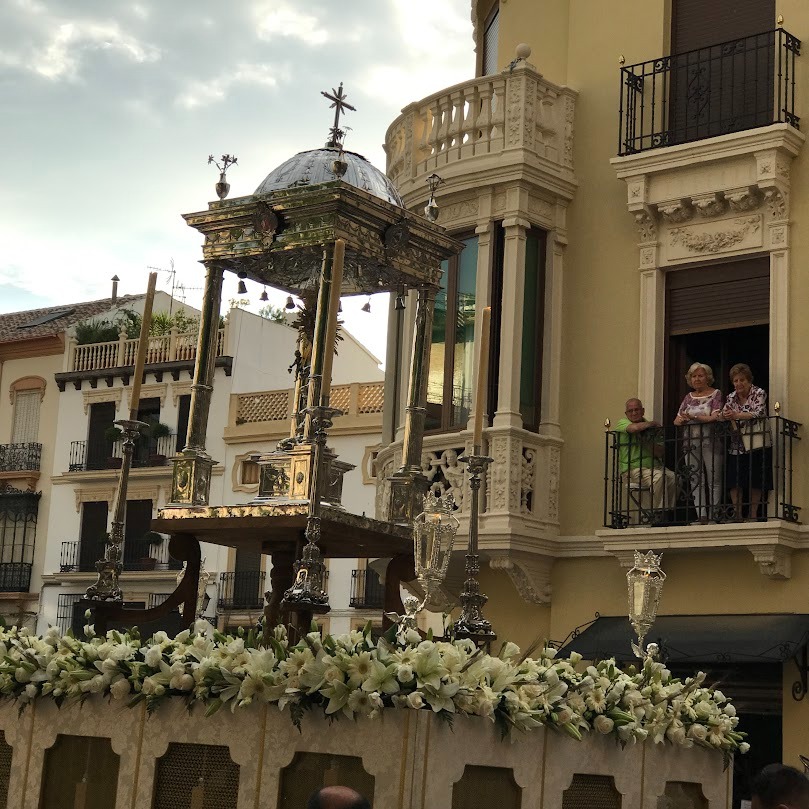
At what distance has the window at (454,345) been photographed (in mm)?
15398

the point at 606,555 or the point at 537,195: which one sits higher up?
the point at 537,195

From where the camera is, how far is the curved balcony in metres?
15.3

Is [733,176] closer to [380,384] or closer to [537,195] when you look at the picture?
[537,195]

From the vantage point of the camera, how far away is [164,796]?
6.63 m

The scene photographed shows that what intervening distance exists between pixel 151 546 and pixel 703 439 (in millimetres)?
24361

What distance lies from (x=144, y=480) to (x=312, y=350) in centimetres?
2874

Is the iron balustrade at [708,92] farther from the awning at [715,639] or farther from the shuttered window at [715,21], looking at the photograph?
the awning at [715,639]

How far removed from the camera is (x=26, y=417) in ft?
135

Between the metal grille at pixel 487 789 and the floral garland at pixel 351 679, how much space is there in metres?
0.20

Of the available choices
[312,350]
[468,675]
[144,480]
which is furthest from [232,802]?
[144,480]

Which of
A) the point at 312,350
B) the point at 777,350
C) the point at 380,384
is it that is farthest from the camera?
the point at 380,384

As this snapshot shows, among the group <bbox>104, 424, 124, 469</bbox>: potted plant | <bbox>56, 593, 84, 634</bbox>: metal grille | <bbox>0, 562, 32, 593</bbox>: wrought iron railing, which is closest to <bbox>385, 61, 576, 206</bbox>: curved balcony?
<bbox>104, 424, 124, 469</bbox>: potted plant

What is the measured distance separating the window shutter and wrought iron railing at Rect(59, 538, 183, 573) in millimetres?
3787

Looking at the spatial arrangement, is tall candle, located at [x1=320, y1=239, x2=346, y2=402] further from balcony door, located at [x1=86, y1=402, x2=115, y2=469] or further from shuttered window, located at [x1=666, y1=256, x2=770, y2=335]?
balcony door, located at [x1=86, y1=402, x2=115, y2=469]
